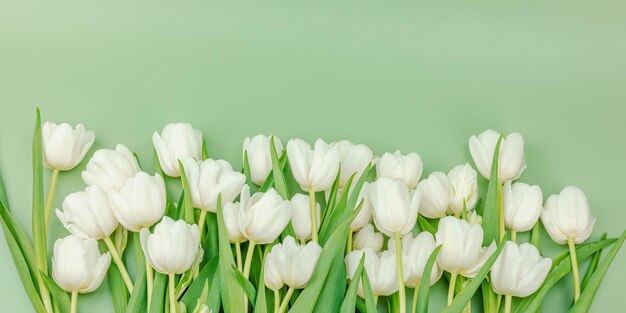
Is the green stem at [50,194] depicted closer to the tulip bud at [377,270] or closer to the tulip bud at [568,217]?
the tulip bud at [377,270]

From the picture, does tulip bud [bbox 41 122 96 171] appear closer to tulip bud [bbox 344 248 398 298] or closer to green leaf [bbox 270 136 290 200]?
green leaf [bbox 270 136 290 200]

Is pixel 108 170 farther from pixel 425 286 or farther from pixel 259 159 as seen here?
pixel 425 286

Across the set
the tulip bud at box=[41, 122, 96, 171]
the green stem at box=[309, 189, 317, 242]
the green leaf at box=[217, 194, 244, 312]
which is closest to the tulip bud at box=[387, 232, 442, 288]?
the green stem at box=[309, 189, 317, 242]

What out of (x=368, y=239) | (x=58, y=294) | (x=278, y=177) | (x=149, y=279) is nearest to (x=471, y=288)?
(x=368, y=239)

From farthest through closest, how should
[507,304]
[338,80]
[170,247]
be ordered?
[338,80] → [507,304] → [170,247]

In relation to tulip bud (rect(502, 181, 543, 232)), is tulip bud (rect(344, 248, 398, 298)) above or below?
below

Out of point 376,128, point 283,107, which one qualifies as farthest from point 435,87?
point 283,107

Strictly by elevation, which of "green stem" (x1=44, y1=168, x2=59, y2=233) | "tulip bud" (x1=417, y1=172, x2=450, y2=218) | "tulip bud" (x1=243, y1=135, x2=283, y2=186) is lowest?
"green stem" (x1=44, y1=168, x2=59, y2=233)
